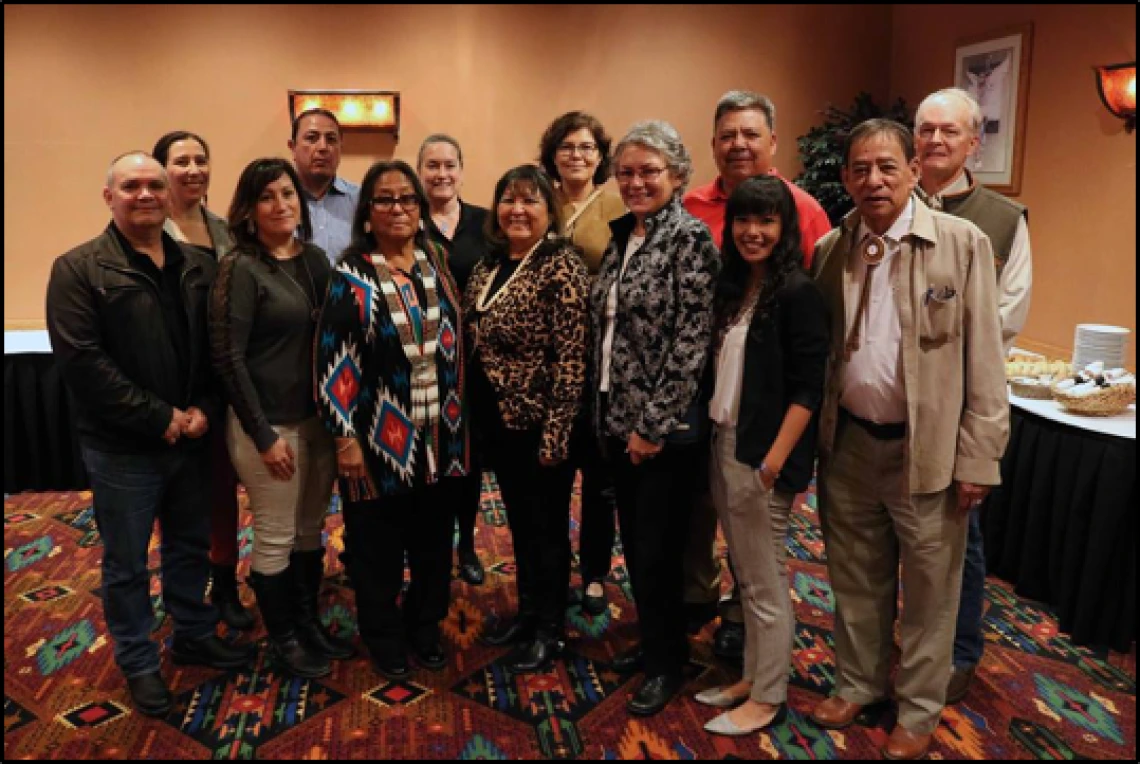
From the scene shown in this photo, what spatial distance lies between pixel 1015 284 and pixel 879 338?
0.80m

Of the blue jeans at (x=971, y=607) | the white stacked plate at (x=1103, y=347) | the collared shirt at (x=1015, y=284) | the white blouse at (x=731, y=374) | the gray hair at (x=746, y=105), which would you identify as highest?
the gray hair at (x=746, y=105)

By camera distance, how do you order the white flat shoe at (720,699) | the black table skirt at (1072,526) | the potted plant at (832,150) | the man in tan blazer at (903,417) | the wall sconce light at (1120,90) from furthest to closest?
the potted plant at (832,150), the wall sconce light at (1120,90), the black table skirt at (1072,526), the white flat shoe at (720,699), the man in tan blazer at (903,417)

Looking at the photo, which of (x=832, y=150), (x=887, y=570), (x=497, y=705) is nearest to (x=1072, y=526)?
(x=887, y=570)

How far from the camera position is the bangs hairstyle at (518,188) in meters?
2.54

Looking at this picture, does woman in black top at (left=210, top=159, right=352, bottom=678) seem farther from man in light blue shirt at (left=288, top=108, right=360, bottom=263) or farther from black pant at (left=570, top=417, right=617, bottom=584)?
black pant at (left=570, top=417, right=617, bottom=584)

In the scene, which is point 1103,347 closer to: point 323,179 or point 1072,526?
point 1072,526

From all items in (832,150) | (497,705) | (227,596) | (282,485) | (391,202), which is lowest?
(497,705)

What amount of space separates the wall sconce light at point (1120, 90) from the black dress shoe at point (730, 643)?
134 inches

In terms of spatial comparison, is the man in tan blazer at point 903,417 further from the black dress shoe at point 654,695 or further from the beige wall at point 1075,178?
the beige wall at point 1075,178

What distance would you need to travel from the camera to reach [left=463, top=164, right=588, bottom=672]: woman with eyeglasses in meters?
2.51

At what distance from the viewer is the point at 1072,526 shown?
3.10m

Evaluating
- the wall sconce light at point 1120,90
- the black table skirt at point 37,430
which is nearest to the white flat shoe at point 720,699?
the black table skirt at point 37,430

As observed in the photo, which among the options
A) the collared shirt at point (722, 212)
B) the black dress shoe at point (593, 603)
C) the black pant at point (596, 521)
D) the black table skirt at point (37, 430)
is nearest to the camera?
the collared shirt at point (722, 212)

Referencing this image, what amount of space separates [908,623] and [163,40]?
5.59 m
